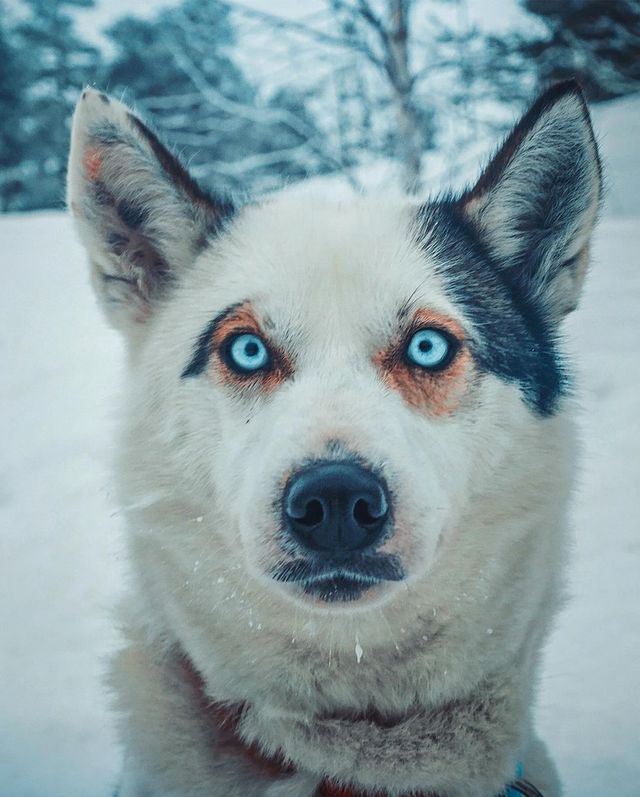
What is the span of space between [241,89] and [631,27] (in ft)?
8.90

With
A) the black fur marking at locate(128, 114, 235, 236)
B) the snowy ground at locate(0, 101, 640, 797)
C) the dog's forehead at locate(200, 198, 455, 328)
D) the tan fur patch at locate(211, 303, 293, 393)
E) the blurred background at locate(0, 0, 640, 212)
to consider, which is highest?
the blurred background at locate(0, 0, 640, 212)

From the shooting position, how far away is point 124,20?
4734 mm

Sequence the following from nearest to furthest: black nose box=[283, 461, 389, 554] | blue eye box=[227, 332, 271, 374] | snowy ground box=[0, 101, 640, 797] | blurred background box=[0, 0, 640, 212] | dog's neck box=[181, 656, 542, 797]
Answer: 1. black nose box=[283, 461, 389, 554]
2. dog's neck box=[181, 656, 542, 797]
3. blue eye box=[227, 332, 271, 374]
4. snowy ground box=[0, 101, 640, 797]
5. blurred background box=[0, 0, 640, 212]

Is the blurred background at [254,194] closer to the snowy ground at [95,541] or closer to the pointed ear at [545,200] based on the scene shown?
the snowy ground at [95,541]

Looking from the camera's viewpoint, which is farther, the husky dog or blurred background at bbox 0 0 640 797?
blurred background at bbox 0 0 640 797

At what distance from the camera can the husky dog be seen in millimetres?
1155

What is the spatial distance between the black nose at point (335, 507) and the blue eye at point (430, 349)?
1.18ft

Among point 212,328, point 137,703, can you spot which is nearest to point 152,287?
point 212,328

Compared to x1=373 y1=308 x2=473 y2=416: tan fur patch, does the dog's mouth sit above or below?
below

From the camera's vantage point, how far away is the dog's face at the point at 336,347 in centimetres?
112

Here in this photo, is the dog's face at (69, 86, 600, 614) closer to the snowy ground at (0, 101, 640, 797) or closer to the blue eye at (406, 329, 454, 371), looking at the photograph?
the blue eye at (406, 329, 454, 371)

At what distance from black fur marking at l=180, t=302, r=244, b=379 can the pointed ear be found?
0.63 meters

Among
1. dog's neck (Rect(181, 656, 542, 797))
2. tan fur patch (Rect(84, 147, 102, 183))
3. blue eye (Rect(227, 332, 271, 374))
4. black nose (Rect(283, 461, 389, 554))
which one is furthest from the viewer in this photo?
tan fur patch (Rect(84, 147, 102, 183))

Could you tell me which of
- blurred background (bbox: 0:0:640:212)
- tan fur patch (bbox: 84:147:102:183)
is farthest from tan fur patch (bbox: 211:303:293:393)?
blurred background (bbox: 0:0:640:212)
